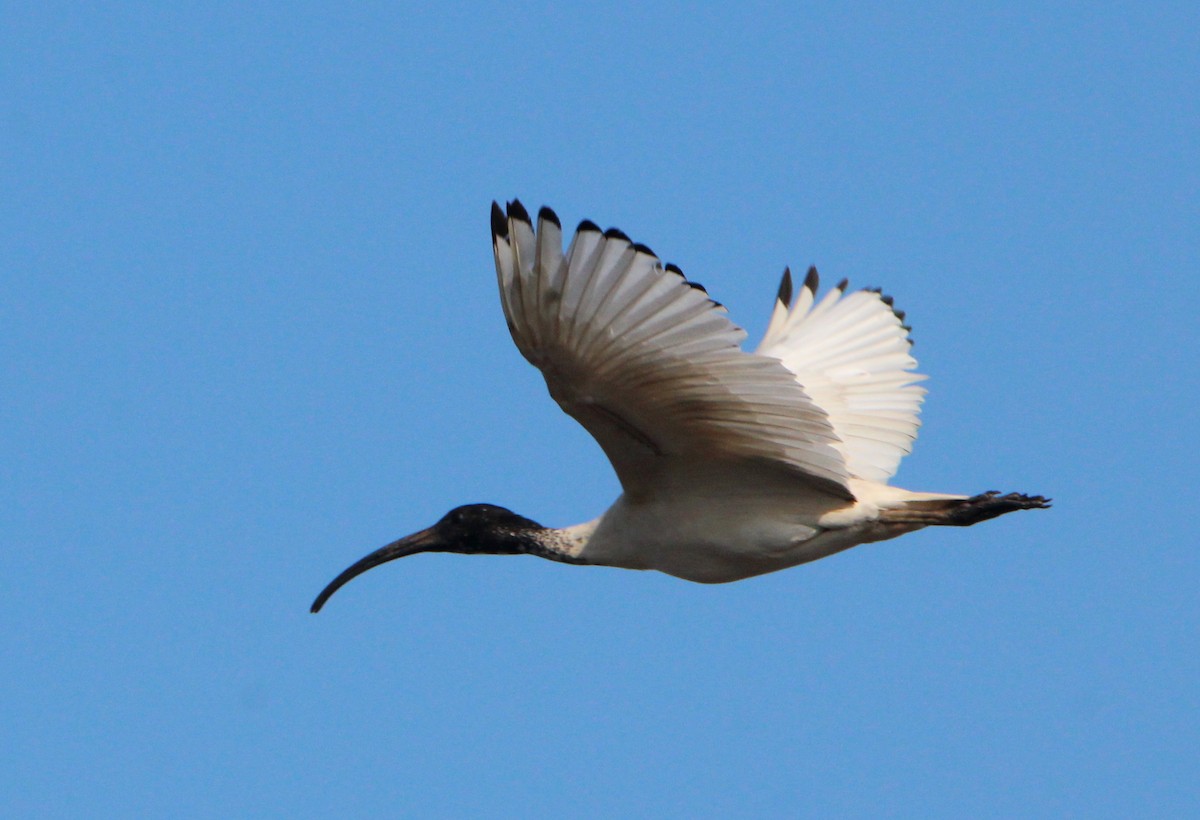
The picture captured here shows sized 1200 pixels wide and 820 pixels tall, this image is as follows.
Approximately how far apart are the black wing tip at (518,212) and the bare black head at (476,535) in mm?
2858

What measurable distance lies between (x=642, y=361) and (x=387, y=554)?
10.8 ft

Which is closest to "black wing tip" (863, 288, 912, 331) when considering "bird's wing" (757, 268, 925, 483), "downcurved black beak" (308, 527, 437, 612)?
"bird's wing" (757, 268, 925, 483)

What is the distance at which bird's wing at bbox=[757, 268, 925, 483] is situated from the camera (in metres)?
9.84

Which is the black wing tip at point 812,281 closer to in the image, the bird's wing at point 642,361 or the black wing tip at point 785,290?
the black wing tip at point 785,290

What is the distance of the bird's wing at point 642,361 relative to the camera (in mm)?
6730

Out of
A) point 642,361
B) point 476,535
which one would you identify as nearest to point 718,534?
point 642,361

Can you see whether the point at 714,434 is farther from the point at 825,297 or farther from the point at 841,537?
the point at 825,297

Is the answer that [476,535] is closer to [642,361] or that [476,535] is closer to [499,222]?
[642,361]

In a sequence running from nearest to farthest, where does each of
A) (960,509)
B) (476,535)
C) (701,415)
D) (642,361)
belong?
(642,361), (701,415), (960,509), (476,535)

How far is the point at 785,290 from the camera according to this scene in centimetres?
1090

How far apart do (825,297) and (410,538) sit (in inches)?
128

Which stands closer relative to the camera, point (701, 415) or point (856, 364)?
point (701, 415)

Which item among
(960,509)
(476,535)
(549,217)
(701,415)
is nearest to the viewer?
(549,217)

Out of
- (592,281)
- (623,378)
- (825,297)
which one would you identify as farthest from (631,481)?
(825,297)
